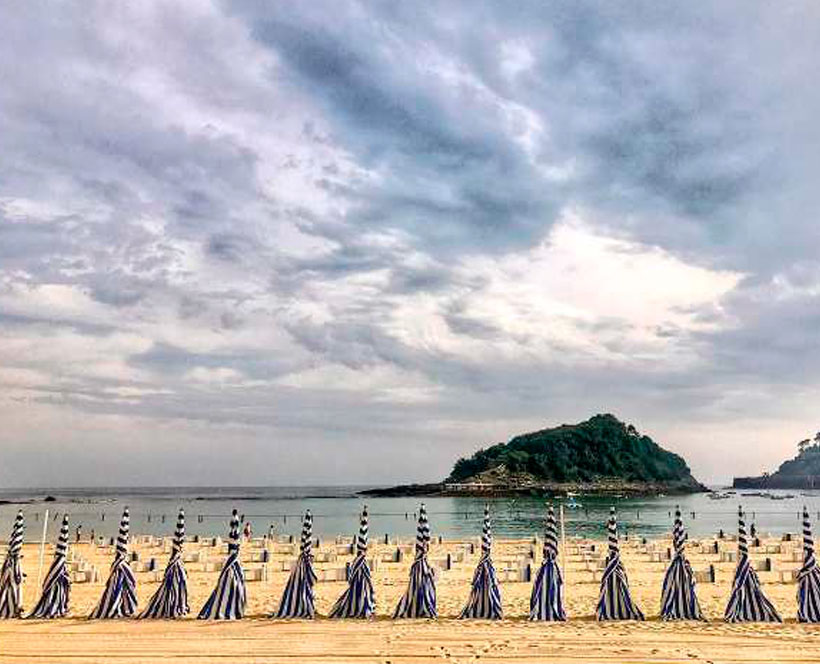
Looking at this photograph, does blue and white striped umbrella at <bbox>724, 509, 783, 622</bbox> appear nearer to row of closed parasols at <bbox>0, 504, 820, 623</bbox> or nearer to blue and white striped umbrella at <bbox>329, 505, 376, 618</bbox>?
row of closed parasols at <bbox>0, 504, 820, 623</bbox>

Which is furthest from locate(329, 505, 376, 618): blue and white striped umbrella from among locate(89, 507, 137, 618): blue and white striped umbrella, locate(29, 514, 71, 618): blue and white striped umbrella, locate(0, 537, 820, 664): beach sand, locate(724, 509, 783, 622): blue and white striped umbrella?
locate(724, 509, 783, 622): blue and white striped umbrella

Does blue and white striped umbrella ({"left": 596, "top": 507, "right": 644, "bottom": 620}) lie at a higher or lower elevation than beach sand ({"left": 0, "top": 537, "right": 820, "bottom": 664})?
higher

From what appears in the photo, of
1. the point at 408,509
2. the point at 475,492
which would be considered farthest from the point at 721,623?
the point at 475,492

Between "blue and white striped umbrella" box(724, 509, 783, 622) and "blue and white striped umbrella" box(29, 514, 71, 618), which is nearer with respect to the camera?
"blue and white striped umbrella" box(724, 509, 783, 622)

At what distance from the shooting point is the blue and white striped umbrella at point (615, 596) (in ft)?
60.3

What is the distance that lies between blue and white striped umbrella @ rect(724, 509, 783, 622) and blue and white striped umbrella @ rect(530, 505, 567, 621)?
4039mm

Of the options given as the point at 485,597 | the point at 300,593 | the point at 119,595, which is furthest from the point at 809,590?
the point at 119,595

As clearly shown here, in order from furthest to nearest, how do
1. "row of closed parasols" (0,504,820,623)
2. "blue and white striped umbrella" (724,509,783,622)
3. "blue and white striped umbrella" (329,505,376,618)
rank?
"blue and white striped umbrella" (329,505,376,618) → "row of closed parasols" (0,504,820,623) → "blue and white striped umbrella" (724,509,783,622)

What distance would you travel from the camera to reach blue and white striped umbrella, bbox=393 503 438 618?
18391 millimetres

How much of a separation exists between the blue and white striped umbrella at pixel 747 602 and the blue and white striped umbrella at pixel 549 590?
4039 mm

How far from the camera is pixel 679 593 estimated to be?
61.1 ft

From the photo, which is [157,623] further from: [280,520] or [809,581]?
[280,520]

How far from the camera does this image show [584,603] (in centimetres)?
2269

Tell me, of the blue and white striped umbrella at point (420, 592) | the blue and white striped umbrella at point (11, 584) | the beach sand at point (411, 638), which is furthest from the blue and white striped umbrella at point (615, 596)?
the blue and white striped umbrella at point (11, 584)
